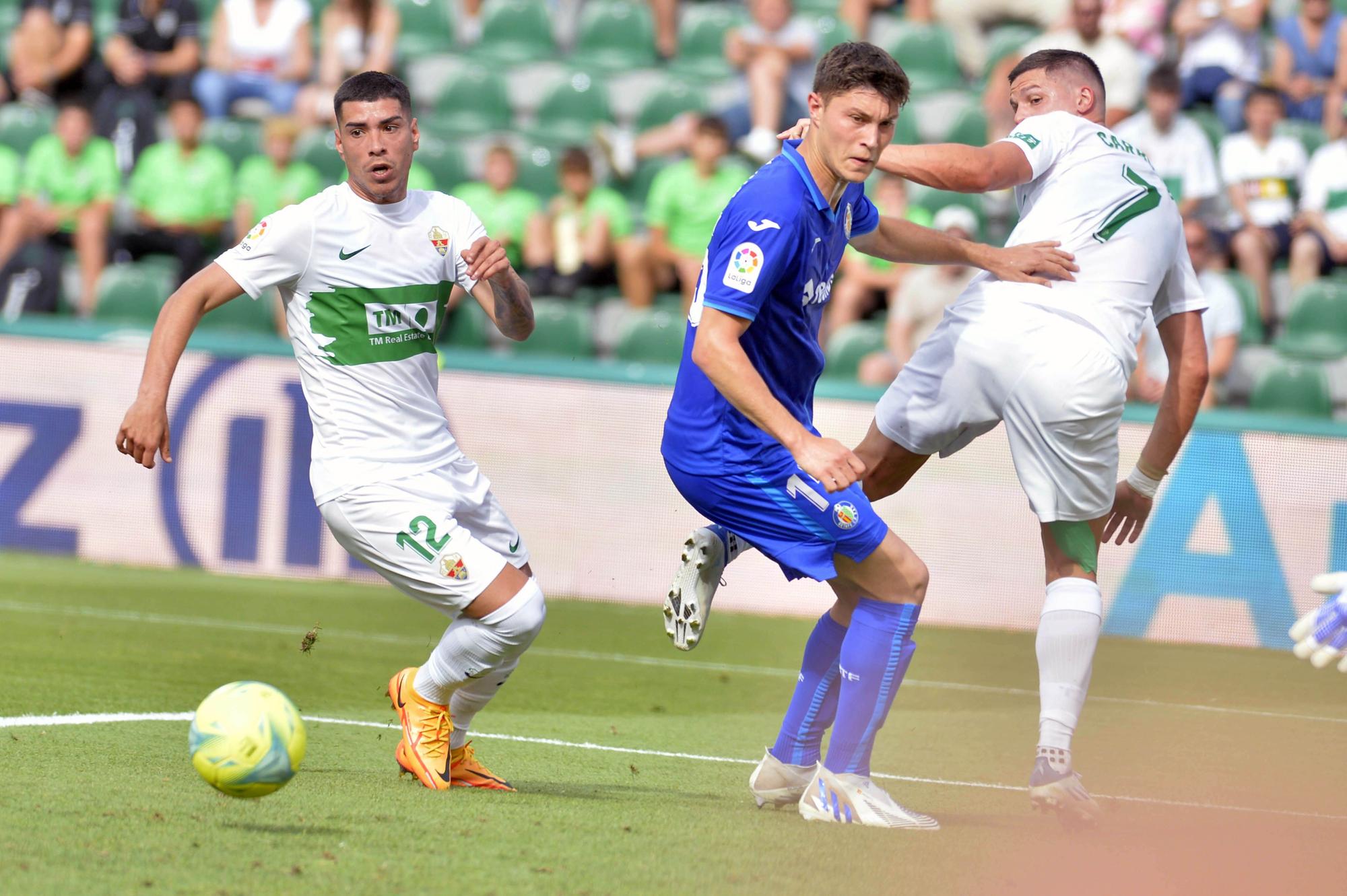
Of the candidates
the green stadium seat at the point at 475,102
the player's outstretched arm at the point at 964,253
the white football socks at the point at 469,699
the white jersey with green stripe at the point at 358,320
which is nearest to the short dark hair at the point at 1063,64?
the player's outstretched arm at the point at 964,253

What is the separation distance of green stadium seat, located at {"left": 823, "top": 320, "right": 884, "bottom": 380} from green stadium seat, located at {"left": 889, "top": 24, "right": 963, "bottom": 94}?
11.1ft

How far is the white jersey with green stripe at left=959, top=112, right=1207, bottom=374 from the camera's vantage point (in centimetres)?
521

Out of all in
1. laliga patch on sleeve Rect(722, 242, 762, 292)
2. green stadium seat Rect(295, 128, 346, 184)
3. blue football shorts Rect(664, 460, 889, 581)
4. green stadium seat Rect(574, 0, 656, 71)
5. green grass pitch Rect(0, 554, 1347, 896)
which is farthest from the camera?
green stadium seat Rect(574, 0, 656, 71)

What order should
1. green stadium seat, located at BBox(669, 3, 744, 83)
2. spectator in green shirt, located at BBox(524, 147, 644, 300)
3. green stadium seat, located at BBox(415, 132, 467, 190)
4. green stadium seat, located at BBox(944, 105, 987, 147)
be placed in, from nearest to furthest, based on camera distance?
spectator in green shirt, located at BBox(524, 147, 644, 300) → green stadium seat, located at BBox(944, 105, 987, 147) → green stadium seat, located at BBox(415, 132, 467, 190) → green stadium seat, located at BBox(669, 3, 744, 83)

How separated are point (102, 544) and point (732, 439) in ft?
24.1

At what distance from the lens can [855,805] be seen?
481 centimetres

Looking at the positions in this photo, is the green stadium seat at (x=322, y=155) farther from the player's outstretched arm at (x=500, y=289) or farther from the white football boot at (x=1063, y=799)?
the white football boot at (x=1063, y=799)

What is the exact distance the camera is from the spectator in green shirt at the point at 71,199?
12750 mm

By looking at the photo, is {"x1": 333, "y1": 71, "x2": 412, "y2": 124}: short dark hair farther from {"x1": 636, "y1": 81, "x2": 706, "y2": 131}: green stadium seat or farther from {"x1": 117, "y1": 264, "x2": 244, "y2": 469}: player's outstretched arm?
{"x1": 636, "y1": 81, "x2": 706, "y2": 131}: green stadium seat

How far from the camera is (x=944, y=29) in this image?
544 inches

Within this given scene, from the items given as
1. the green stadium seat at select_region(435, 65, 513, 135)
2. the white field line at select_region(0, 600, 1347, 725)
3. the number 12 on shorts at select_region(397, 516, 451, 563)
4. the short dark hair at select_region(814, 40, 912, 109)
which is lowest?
the white field line at select_region(0, 600, 1347, 725)

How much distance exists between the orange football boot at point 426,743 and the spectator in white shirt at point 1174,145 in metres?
8.13

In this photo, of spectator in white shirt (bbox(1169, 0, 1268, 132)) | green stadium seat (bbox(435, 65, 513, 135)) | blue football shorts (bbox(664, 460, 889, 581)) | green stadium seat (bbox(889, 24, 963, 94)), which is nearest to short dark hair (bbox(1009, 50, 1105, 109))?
blue football shorts (bbox(664, 460, 889, 581))

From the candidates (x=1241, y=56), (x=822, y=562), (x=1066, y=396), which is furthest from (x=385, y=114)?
(x=1241, y=56)
